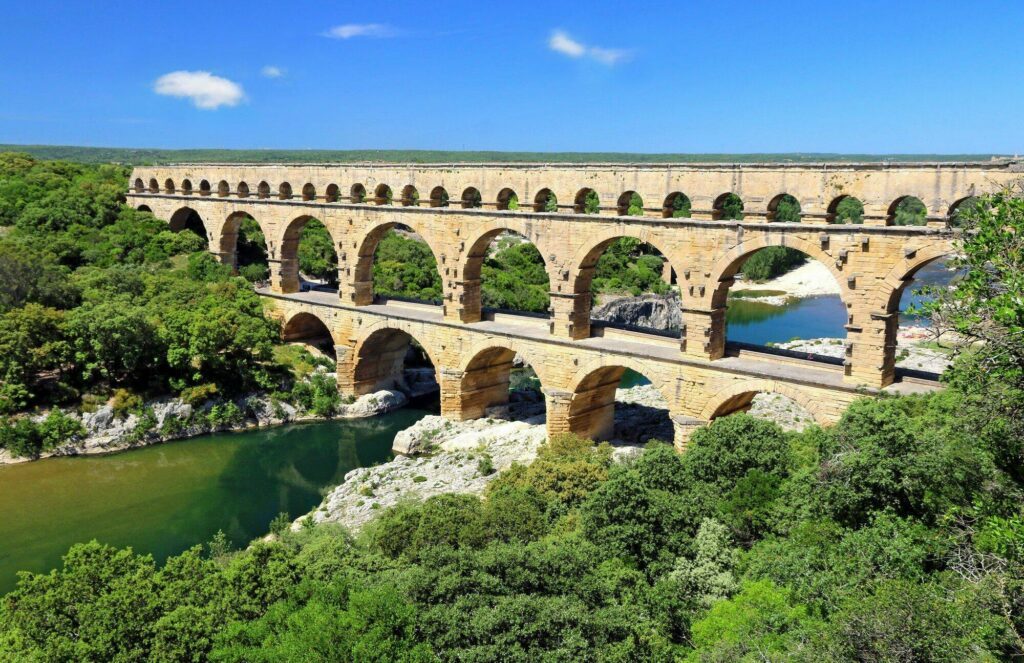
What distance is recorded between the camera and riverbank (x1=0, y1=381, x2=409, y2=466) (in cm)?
2530

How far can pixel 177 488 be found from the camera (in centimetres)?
2317

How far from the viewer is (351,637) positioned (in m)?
9.54

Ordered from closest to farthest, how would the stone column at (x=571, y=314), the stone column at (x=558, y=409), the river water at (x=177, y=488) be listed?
the river water at (x=177, y=488)
the stone column at (x=571, y=314)
the stone column at (x=558, y=409)

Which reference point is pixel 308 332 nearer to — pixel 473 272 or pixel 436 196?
pixel 436 196

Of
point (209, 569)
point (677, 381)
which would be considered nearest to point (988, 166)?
point (677, 381)

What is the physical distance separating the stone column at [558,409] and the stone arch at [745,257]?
5.07 m

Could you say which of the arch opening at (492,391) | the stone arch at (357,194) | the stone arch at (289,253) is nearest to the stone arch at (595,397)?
the arch opening at (492,391)

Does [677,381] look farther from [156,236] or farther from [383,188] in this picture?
[156,236]

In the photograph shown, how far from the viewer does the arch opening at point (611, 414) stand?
2328 cm

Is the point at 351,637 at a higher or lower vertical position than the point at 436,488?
higher

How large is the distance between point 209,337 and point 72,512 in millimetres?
7226

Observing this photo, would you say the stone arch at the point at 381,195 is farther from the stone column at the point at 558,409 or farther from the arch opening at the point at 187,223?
the arch opening at the point at 187,223

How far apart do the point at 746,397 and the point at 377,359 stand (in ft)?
47.4

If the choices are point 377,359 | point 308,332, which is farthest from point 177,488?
point 308,332
